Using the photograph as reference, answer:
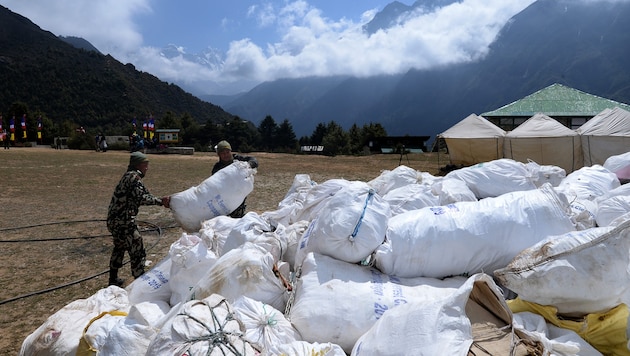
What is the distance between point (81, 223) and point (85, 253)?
1864 millimetres

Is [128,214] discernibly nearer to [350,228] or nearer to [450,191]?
[350,228]

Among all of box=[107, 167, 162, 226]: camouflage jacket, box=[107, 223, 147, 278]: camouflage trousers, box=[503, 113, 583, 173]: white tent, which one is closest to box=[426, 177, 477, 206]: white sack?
box=[107, 167, 162, 226]: camouflage jacket

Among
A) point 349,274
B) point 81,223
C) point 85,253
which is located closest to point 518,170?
point 349,274

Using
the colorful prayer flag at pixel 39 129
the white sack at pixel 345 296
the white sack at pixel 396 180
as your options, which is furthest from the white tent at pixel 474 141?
the colorful prayer flag at pixel 39 129

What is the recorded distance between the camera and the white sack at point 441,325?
1341mm

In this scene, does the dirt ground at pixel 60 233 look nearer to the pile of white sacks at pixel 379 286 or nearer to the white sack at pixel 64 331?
the white sack at pixel 64 331

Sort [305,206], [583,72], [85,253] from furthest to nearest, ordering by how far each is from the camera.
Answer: [583,72] → [85,253] → [305,206]

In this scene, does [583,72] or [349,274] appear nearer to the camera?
[349,274]

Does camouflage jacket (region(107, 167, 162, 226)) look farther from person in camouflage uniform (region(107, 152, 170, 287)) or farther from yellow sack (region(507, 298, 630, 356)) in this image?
yellow sack (region(507, 298, 630, 356))

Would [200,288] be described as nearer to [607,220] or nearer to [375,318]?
[375,318]

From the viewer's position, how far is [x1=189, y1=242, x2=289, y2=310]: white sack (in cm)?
208

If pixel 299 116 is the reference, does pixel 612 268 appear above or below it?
below

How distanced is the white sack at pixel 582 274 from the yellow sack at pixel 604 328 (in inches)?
1.6

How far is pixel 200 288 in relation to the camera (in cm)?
214
